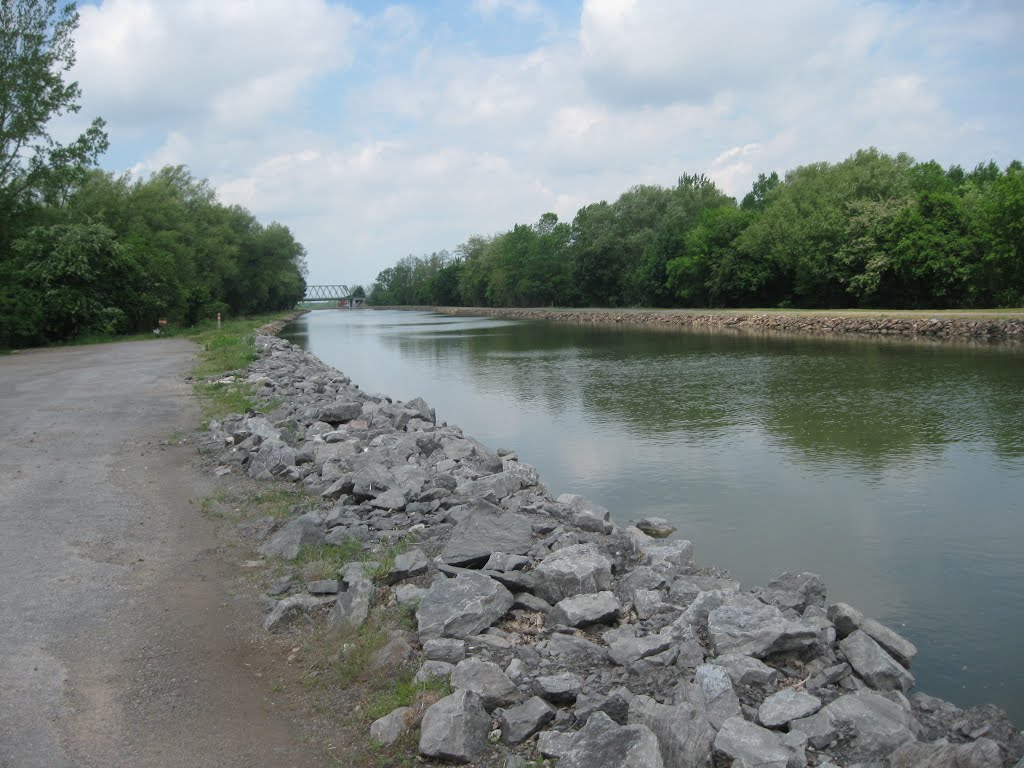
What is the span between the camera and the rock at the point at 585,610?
573 centimetres

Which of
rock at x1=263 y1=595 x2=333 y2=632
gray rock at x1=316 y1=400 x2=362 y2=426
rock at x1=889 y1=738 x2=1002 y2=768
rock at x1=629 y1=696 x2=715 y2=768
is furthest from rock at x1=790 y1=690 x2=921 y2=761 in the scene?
gray rock at x1=316 y1=400 x2=362 y2=426

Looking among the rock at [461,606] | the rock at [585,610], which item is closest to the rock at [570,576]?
the rock at [585,610]

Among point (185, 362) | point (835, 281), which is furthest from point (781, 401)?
point (835, 281)

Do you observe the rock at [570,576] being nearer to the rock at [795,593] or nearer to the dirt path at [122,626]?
the rock at [795,593]

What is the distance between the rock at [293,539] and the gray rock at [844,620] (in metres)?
4.58

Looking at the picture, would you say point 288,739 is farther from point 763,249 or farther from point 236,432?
point 763,249

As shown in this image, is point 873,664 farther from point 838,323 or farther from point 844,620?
point 838,323

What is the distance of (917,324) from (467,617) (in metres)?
43.3

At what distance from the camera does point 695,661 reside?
16.9ft

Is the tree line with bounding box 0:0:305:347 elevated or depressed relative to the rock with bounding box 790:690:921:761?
elevated

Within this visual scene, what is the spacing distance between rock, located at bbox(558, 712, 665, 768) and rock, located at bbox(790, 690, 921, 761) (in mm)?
1043

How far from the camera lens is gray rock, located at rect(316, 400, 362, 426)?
15046 mm

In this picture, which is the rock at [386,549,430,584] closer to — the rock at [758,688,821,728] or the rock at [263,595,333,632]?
the rock at [263,595,333,632]

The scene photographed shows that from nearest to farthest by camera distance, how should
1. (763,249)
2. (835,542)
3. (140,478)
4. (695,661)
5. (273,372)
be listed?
(695,661) < (835,542) < (140,478) < (273,372) < (763,249)
